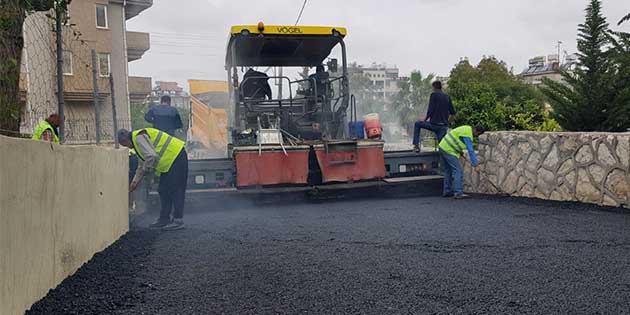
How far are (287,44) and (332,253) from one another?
15.7 ft

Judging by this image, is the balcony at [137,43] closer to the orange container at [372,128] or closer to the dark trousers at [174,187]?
the orange container at [372,128]

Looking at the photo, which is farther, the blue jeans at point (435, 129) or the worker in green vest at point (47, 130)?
the blue jeans at point (435, 129)

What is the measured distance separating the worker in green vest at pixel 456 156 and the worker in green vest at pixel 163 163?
3.83 m

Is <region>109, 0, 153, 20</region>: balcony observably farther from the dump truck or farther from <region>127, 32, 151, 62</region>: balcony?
the dump truck

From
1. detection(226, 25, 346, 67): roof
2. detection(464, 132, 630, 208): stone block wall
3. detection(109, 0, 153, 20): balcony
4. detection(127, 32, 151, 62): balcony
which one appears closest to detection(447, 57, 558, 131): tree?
detection(464, 132, 630, 208): stone block wall

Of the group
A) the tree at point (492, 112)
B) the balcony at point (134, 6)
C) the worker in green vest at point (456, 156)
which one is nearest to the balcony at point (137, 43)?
the balcony at point (134, 6)

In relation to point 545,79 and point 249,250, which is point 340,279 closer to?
point 249,250

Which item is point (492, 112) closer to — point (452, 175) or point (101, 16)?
point (452, 175)

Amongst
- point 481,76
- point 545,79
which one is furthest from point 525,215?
point 481,76

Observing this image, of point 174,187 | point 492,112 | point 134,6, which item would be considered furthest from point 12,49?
point 134,6

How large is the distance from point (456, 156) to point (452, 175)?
0.97 ft

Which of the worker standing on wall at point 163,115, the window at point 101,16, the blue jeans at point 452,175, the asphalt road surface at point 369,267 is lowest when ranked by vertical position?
the asphalt road surface at point 369,267

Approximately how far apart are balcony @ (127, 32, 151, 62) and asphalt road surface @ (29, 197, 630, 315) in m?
24.9

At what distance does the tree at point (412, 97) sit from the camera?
37.2m
